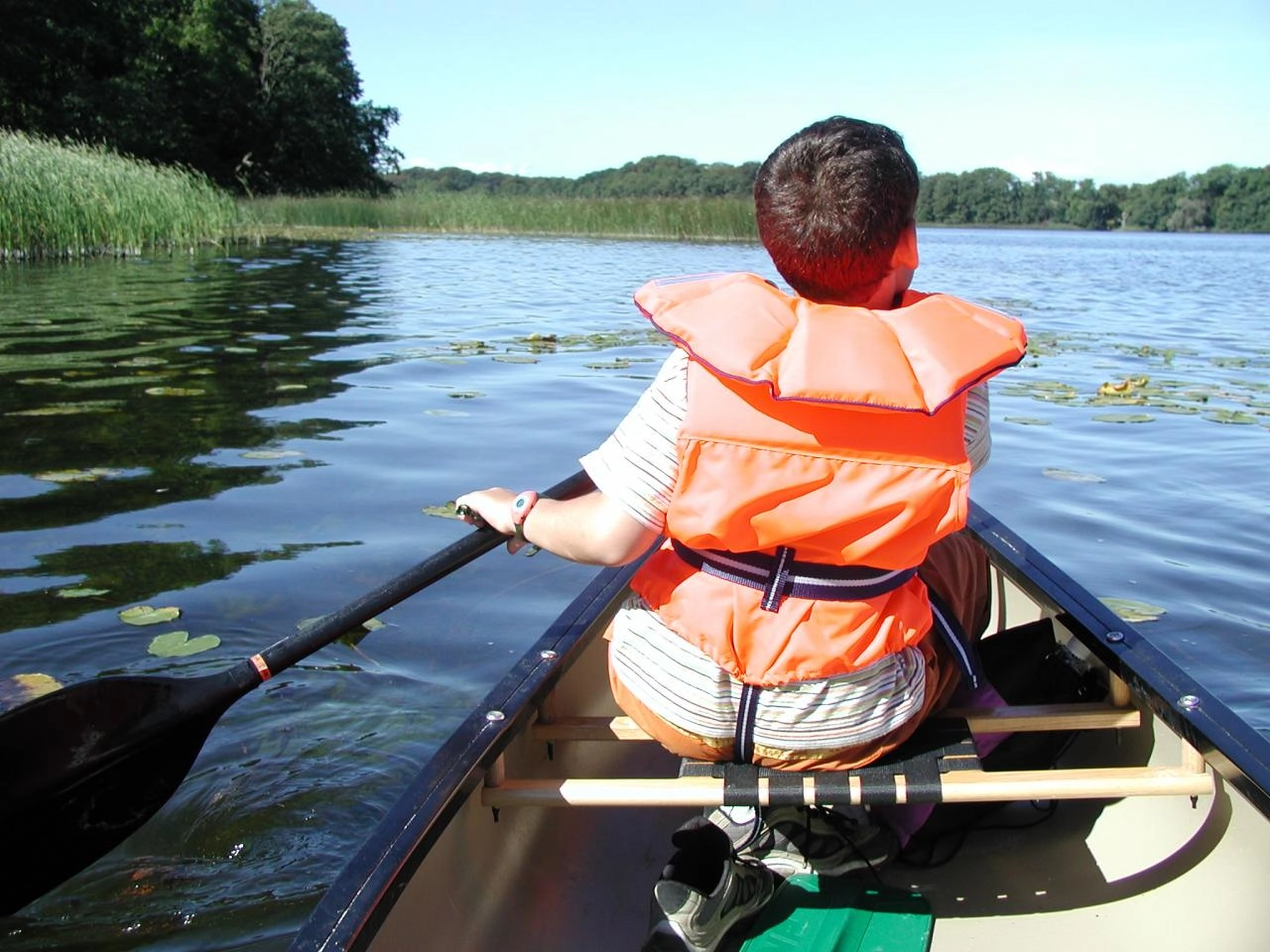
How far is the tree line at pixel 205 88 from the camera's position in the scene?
1230 inches

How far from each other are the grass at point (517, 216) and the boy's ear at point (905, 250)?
2386cm

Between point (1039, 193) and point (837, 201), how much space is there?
94.0 metres

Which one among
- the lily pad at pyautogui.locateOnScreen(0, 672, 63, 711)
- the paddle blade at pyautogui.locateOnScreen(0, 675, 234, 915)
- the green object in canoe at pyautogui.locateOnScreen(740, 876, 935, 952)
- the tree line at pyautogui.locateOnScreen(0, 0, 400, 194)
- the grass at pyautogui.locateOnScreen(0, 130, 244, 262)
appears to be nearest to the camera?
the green object in canoe at pyautogui.locateOnScreen(740, 876, 935, 952)

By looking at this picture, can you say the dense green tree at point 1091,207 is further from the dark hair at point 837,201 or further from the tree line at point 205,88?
the dark hair at point 837,201

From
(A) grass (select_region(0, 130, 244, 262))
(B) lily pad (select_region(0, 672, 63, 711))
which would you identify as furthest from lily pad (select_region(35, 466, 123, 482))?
(A) grass (select_region(0, 130, 244, 262))

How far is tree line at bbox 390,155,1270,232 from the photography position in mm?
69438

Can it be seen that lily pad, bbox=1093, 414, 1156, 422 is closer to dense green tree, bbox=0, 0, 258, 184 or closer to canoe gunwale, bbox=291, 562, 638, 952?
canoe gunwale, bbox=291, 562, 638, 952

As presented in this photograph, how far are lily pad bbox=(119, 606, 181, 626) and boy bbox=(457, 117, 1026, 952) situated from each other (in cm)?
232

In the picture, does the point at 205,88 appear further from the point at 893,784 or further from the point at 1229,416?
the point at 893,784

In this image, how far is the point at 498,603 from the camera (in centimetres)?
413

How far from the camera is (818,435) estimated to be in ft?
5.01

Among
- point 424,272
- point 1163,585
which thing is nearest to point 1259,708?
point 1163,585

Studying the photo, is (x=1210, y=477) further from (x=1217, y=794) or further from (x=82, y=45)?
(x=82, y=45)

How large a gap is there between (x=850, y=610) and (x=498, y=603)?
8.65 feet
